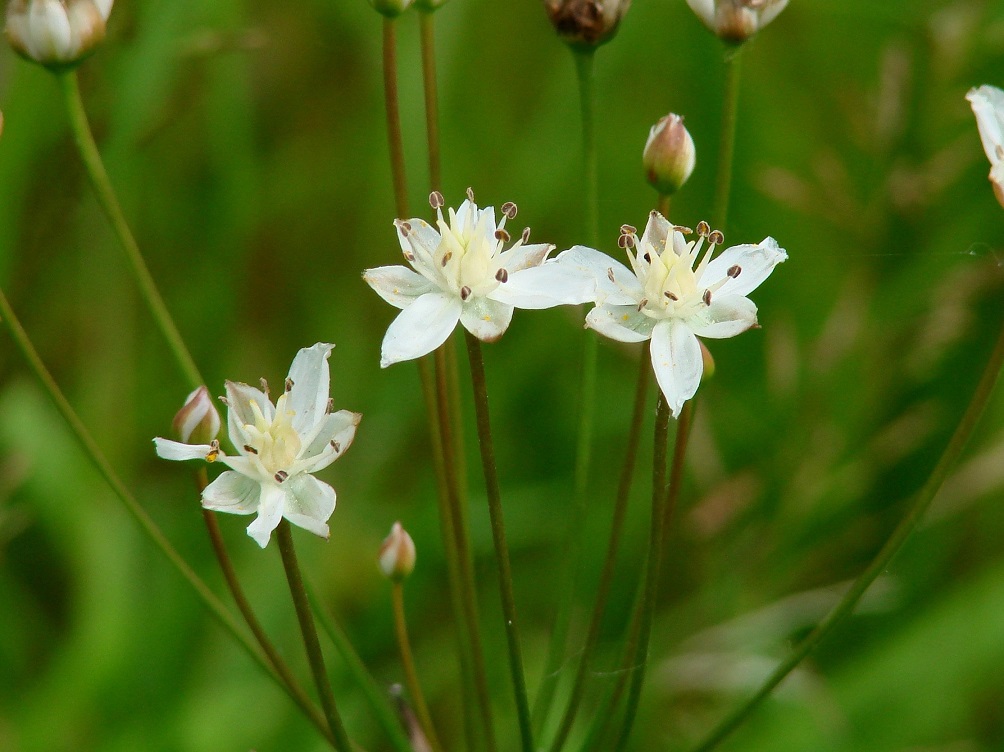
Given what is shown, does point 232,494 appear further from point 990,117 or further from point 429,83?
point 990,117

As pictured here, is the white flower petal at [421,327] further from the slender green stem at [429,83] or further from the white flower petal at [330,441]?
the slender green stem at [429,83]

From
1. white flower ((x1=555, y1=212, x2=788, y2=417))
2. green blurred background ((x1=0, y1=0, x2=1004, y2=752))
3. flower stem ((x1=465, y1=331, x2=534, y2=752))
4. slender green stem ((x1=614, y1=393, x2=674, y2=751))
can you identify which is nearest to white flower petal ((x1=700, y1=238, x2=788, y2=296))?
white flower ((x1=555, y1=212, x2=788, y2=417))

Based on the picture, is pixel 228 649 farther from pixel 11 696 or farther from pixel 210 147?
pixel 210 147

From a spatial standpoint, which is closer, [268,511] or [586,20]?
[268,511]

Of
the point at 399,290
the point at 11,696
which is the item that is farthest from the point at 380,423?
the point at 399,290

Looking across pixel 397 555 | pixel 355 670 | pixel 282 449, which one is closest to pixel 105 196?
pixel 282 449

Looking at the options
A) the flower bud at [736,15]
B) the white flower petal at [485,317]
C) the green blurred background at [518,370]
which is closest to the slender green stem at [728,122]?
the flower bud at [736,15]

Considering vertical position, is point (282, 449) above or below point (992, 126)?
below
